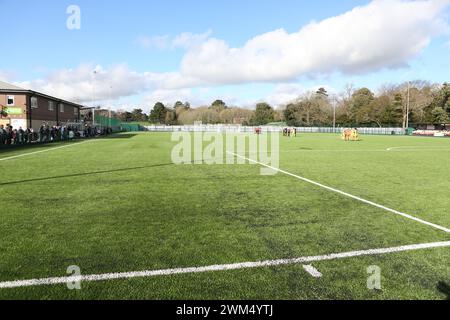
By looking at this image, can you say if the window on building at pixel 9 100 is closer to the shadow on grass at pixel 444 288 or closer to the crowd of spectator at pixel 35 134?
the crowd of spectator at pixel 35 134

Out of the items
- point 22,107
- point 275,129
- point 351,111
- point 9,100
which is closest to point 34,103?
point 22,107

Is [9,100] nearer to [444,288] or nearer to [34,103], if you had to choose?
[34,103]

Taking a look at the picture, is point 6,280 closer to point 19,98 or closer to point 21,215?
point 21,215

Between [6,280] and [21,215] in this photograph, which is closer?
[6,280]

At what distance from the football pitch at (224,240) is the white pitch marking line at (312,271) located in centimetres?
2

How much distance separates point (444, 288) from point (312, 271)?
133 cm

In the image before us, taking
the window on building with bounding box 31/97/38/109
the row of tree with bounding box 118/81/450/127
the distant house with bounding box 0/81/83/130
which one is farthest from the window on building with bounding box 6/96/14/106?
the row of tree with bounding box 118/81/450/127

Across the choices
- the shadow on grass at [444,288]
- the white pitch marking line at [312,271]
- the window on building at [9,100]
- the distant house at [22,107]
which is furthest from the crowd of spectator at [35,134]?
the shadow on grass at [444,288]

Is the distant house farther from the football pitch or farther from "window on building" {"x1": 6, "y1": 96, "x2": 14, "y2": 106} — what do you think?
the football pitch

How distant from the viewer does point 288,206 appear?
25.3 feet

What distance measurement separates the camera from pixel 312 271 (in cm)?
432

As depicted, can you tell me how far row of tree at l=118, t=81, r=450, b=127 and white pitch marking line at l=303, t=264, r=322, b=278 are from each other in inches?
2865
